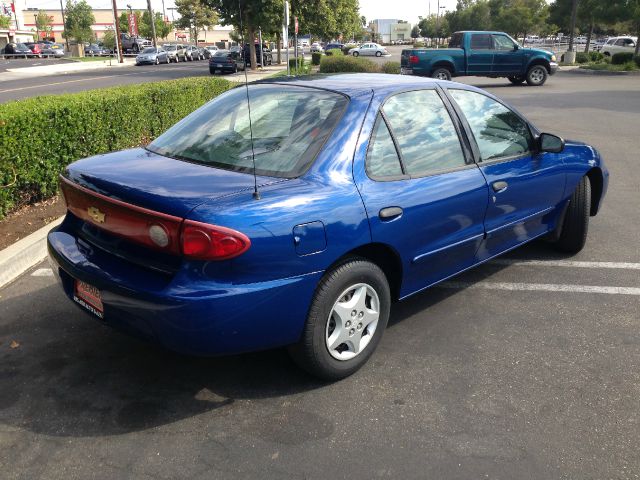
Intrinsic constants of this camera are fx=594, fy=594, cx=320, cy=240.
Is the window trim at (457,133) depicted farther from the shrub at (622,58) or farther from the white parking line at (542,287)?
the shrub at (622,58)

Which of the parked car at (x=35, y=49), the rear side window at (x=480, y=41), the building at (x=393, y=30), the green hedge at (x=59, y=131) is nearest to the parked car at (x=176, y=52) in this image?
the parked car at (x=35, y=49)

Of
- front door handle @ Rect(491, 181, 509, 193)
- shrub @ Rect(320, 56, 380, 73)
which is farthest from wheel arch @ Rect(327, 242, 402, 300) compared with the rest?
shrub @ Rect(320, 56, 380, 73)

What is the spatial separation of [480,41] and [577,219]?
19.7 metres

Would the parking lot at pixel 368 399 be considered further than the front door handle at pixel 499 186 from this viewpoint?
No

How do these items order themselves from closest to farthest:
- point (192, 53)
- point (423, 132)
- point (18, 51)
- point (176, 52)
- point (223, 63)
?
1. point (423, 132)
2. point (223, 63)
3. point (176, 52)
4. point (18, 51)
5. point (192, 53)

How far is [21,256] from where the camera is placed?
489 centimetres

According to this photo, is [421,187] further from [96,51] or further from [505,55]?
[96,51]

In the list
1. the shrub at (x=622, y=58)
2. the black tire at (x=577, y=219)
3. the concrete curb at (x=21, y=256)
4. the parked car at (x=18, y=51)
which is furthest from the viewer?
the parked car at (x=18, y=51)

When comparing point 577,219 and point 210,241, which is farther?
point 577,219

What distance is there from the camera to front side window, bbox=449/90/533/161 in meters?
4.08

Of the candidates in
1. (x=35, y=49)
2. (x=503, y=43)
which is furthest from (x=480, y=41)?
(x=35, y=49)

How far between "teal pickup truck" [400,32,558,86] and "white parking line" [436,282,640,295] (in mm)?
18974

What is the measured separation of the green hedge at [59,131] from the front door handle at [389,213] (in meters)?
4.04

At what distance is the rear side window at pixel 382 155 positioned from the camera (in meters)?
3.30
